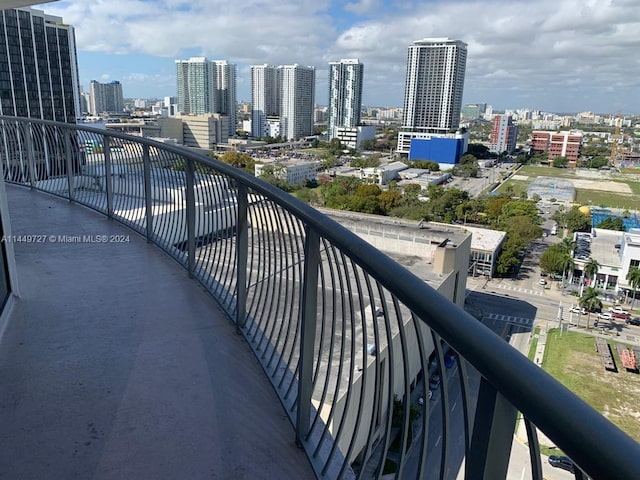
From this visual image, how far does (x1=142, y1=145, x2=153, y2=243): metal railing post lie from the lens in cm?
373

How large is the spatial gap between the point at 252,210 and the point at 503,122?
91256 mm

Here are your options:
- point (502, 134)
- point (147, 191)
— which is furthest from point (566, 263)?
point (502, 134)

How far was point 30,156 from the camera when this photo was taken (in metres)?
5.36

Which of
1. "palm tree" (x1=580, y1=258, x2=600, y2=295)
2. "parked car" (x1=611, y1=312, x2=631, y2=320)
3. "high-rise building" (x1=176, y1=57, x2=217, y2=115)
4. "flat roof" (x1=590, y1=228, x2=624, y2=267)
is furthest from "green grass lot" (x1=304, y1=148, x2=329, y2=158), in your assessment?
"parked car" (x1=611, y1=312, x2=631, y2=320)

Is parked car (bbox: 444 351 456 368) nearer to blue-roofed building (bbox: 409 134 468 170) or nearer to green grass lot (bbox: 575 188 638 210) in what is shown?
green grass lot (bbox: 575 188 638 210)

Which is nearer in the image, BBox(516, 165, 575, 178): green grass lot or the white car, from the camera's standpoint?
the white car

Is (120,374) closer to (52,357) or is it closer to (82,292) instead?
(52,357)

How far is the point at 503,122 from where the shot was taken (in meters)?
84.8

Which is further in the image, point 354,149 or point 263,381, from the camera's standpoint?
point 354,149

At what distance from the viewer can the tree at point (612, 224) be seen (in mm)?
37203

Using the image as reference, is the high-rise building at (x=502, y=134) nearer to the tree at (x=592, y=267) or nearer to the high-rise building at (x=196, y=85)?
the high-rise building at (x=196, y=85)

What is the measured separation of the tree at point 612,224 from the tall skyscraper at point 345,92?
54680 millimetres

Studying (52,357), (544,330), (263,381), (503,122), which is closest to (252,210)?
(263,381)

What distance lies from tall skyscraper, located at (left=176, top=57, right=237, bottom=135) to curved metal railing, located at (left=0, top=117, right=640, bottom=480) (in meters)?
89.2
